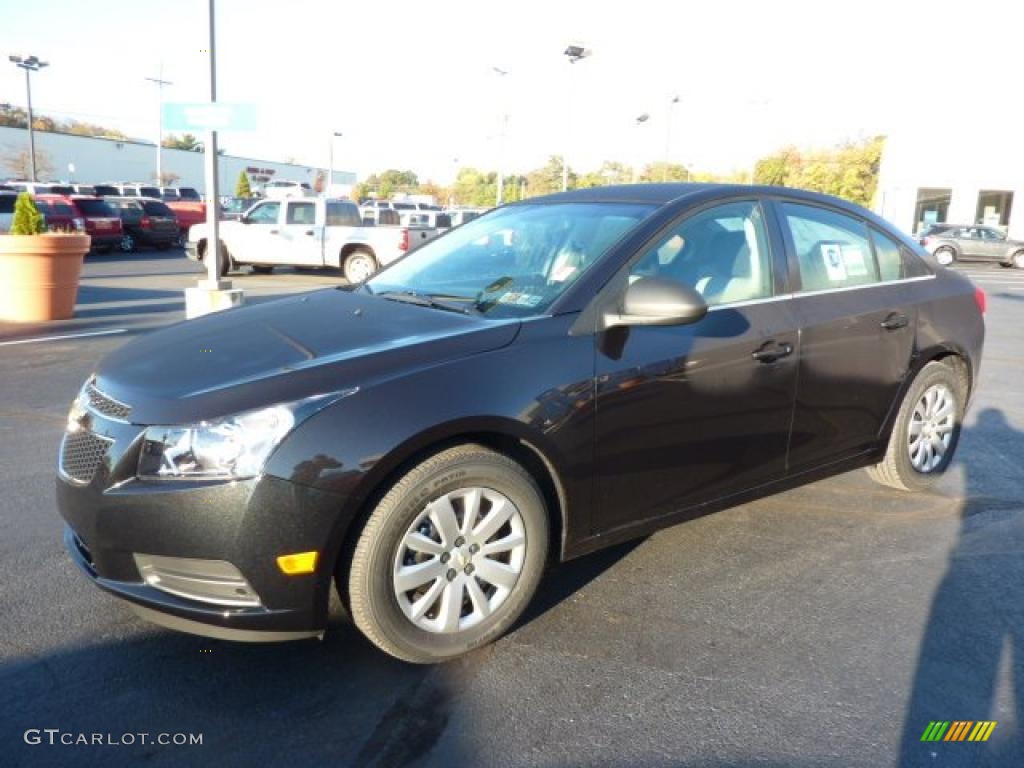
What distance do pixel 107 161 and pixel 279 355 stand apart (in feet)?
242

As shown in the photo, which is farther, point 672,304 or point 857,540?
point 857,540

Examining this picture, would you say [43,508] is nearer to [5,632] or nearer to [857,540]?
[5,632]

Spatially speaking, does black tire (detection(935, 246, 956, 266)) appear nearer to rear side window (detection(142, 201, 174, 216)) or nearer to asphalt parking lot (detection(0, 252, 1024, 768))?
rear side window (detection(142, 201, 174, 216))

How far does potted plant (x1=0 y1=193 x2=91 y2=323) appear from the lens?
10078mm

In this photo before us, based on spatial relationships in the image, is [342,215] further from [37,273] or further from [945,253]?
[945,253]

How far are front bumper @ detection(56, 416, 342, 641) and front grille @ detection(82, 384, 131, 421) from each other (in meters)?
0.04

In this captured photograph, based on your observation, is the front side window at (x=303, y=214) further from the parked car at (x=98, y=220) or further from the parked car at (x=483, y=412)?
the parked car at (x=483, y=412)

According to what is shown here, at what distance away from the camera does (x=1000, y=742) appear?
8.46 feet

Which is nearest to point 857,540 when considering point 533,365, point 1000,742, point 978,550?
point 978,550

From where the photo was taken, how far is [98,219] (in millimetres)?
22672

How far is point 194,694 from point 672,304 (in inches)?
83.7

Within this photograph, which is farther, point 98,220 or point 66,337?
point 98,220

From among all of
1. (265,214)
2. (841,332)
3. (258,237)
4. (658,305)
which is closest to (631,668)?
(658,305)

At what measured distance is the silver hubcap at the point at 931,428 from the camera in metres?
4.67
